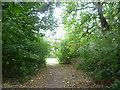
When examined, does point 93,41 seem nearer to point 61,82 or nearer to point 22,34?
point 61,82

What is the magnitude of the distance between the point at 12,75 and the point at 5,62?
0.75m

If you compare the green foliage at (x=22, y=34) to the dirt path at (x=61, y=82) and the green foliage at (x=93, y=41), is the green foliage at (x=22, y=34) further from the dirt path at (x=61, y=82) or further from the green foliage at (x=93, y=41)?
the green foliage at (x=93, y=41)

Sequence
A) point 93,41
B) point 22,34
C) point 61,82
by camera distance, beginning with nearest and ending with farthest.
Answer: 1. point 22,34
2. point 93,41
3. point 61,82

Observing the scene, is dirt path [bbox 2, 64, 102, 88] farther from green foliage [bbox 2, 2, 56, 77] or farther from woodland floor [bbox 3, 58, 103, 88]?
green foliage [bbox 2, 2, 56, 77]

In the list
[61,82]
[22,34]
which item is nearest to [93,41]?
[61,82]

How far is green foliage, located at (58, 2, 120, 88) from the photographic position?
2861mm

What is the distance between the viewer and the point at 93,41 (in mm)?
3711

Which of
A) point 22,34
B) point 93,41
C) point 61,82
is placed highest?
point 22,34

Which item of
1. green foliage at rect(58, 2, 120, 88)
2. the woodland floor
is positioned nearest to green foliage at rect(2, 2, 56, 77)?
the woodland floor

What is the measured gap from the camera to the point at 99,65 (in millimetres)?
3348

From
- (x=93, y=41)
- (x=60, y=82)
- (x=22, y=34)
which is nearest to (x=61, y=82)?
(x=60, y=82)

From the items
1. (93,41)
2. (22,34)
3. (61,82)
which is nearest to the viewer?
(22,34)

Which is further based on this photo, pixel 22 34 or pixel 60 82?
pixel 60 82

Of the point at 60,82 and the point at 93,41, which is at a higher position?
the point at 93,41
